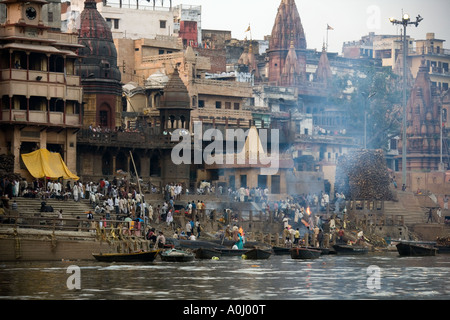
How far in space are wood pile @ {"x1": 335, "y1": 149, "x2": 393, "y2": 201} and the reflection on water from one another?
23.3 m

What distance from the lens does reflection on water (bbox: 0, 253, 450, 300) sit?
40.2 m

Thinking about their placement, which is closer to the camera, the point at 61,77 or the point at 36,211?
the point at 36,211

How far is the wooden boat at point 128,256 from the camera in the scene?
50.0m

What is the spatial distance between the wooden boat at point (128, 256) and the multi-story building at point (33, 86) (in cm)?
1429

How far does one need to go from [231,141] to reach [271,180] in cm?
516

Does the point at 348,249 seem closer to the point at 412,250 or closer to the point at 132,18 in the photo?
the point at 412,250

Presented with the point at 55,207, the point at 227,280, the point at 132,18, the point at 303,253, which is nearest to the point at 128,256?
the point at 227,280

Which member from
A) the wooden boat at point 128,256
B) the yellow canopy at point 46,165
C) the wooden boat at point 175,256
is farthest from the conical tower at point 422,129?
the wooden boat at point 128,256

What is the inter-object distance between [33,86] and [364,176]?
25.2m

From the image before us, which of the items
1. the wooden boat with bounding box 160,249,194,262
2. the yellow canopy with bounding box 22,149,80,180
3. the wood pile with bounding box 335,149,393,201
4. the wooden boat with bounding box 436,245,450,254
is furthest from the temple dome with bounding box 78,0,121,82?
the wooden boat with bounding box 160,249,194,262

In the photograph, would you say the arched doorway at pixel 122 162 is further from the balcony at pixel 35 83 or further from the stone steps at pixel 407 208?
the stone steps at pixel 407 208
